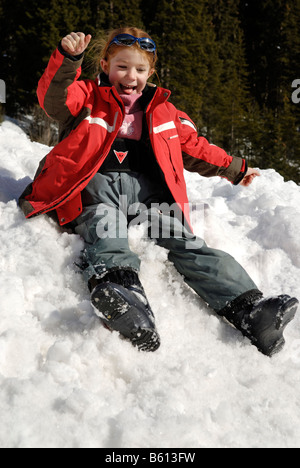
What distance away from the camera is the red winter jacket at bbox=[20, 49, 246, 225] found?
201 cm

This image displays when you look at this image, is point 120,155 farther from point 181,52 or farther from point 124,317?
point 181,52

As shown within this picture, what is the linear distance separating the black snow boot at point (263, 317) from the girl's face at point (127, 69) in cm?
131

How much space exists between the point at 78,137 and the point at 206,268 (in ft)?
3.07

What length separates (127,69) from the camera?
225cm

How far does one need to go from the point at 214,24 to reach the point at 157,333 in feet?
88.2

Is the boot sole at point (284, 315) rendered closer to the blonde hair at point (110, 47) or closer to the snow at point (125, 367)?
the snow at point (125, 367)

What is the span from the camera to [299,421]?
56.2 inches

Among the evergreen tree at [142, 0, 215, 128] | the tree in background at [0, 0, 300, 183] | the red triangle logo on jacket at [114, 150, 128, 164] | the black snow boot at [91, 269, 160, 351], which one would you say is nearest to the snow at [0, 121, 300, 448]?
the black snow boot at [91, 269, 160, 351]

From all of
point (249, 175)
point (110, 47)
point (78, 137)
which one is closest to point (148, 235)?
point (78, 137)

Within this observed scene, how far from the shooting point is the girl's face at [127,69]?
224 cm

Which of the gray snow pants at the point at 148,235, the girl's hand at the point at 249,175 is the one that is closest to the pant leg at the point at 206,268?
the gray snow pants at the point at 148,235

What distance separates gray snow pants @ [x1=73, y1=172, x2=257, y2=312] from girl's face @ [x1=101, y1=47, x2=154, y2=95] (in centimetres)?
52
